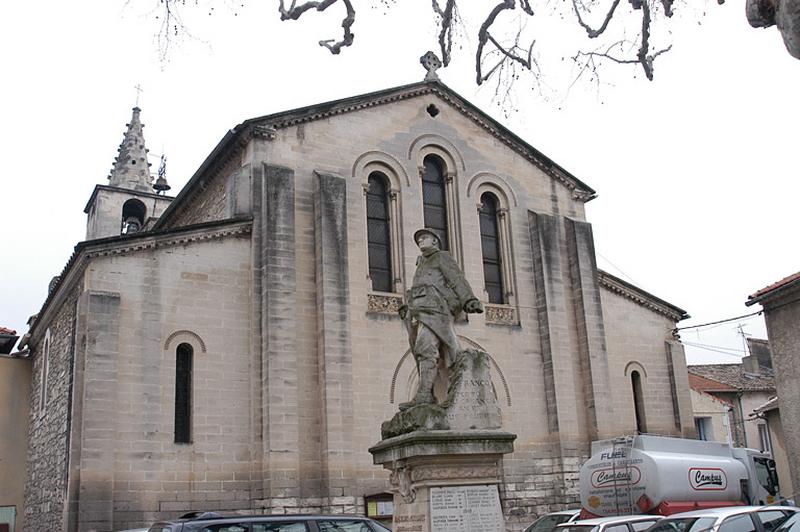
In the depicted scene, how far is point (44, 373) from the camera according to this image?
858 inches

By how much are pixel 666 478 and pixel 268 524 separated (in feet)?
29.1

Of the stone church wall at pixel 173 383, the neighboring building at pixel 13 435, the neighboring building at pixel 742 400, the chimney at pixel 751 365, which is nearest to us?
the stone church wall at pixel 173 383

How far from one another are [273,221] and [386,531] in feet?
31.5

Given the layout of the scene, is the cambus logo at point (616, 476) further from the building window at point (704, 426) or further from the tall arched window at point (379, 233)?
the building window at point (704, 426)

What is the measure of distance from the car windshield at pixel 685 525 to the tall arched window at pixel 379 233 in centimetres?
1030

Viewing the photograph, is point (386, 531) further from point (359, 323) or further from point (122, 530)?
point (359, 323)

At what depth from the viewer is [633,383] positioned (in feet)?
76.9

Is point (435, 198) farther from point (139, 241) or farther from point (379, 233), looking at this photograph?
point (139, 241)

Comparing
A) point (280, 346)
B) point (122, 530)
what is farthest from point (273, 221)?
point (122, 530)

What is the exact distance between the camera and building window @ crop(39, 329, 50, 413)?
829 inches

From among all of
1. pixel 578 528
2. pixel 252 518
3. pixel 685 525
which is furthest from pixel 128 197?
pixel 685 525

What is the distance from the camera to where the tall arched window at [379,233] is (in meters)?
20.4

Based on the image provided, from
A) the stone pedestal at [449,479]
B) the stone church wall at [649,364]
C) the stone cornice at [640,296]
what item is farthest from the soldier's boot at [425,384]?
the stone cornice at [640,296]

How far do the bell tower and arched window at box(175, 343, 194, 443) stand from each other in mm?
16571
